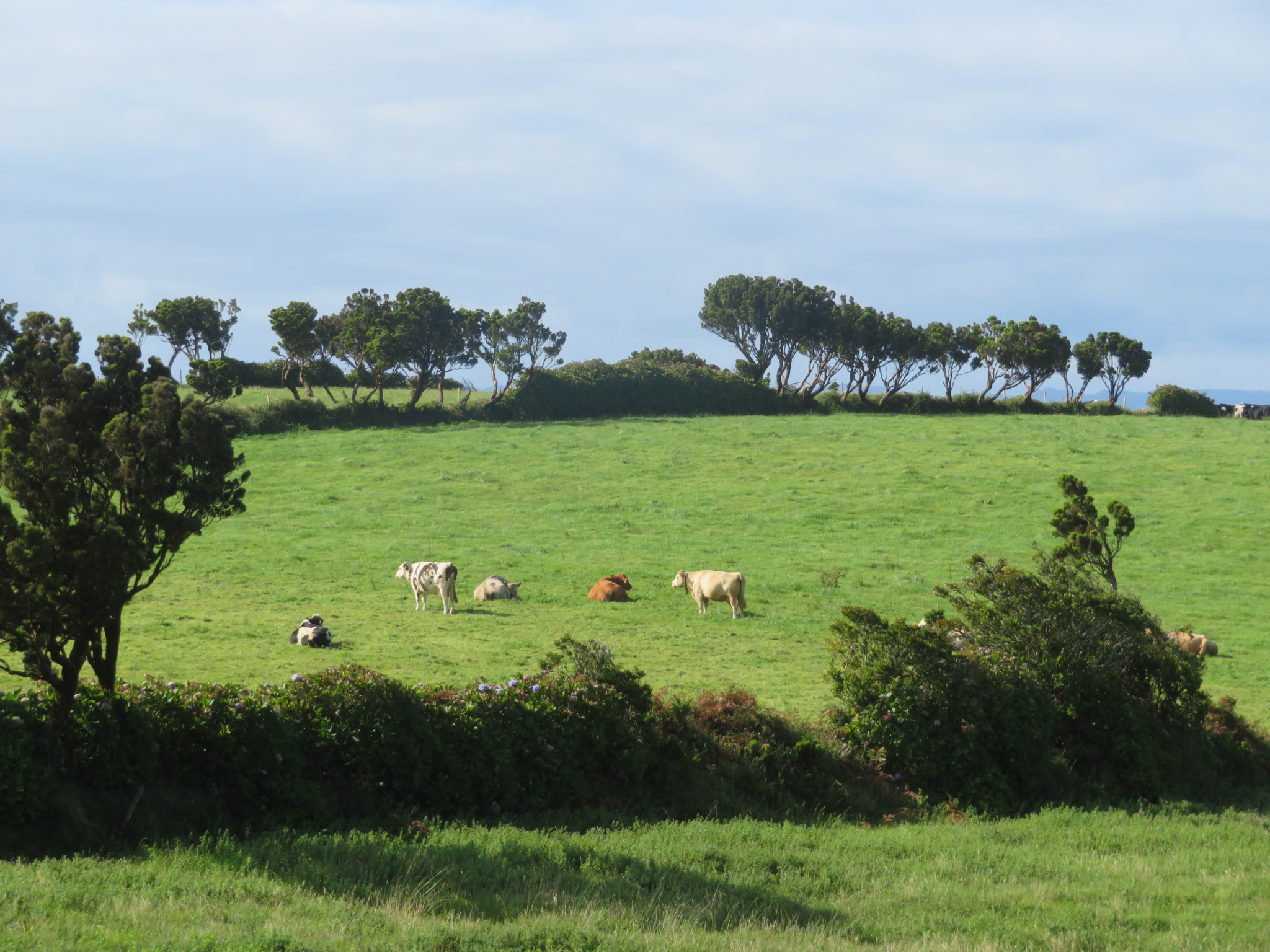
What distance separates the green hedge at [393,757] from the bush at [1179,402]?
246 ft

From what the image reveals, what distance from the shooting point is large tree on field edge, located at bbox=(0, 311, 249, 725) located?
33.8 feet

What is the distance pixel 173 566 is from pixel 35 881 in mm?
24665

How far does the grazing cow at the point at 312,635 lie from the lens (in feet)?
67.3

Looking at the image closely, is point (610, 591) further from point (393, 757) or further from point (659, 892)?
point (659, 892)

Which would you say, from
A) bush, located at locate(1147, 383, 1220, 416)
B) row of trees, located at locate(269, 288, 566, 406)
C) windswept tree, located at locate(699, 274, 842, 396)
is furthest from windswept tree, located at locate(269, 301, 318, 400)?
bush, located at locate(1147, 383, 1220, 416)

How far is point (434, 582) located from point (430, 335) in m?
45.4

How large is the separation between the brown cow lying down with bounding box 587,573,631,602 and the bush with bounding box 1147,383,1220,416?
6486cm

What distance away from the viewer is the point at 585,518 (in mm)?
39656

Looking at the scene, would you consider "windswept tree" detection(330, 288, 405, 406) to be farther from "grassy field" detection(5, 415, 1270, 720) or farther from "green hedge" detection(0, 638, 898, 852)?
"green hedge" detection(0, 638, 898, 852)

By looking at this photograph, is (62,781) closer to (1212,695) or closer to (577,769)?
(577,769)

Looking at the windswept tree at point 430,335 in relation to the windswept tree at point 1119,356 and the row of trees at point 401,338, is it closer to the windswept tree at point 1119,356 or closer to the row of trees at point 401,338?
the row of trees at point 401,338

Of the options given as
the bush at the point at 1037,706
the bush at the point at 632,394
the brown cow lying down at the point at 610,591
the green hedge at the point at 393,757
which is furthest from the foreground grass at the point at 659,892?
the bush at the point at 632,394

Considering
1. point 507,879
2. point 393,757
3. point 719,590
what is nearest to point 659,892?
point 507,879

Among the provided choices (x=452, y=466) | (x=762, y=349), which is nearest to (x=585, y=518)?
(x=452, y=466)
